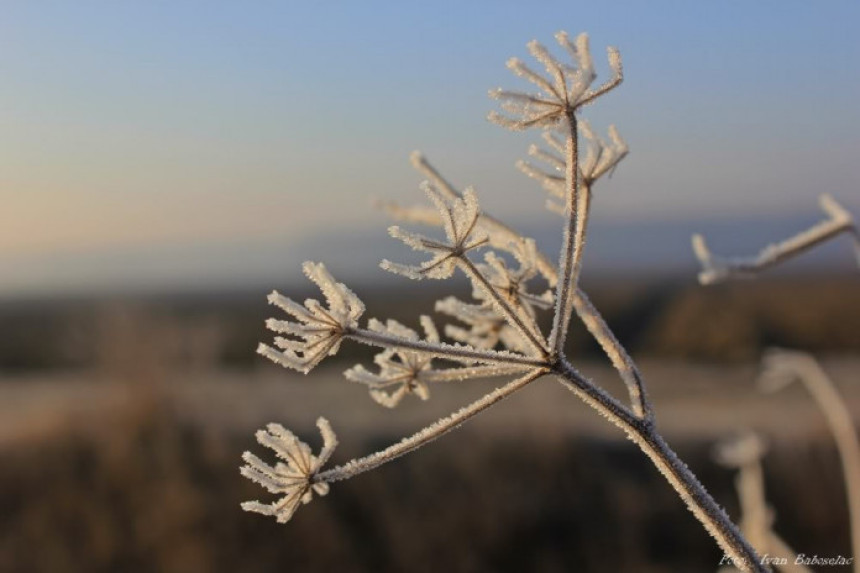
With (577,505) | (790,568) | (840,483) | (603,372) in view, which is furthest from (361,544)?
(603,372)

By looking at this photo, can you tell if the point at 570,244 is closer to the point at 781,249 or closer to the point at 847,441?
the point at 781,249

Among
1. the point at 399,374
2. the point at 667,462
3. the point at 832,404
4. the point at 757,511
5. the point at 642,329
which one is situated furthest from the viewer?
the point at 642,329

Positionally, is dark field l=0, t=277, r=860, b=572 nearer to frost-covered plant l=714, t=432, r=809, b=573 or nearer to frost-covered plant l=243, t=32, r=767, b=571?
frost-covered plant l=714, t=432, r=809, b=573

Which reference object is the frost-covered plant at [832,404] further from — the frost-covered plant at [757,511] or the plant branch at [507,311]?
the plant branch at [507,311]

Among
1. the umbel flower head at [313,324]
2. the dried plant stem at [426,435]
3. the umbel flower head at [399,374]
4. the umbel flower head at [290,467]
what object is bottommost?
the dried plant stem at [426,435]

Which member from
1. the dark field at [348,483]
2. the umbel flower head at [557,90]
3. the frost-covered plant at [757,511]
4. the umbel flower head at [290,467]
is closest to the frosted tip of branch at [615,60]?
the umbel flower head at [557,90]

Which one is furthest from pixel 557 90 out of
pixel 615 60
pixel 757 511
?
pixel 757 511
